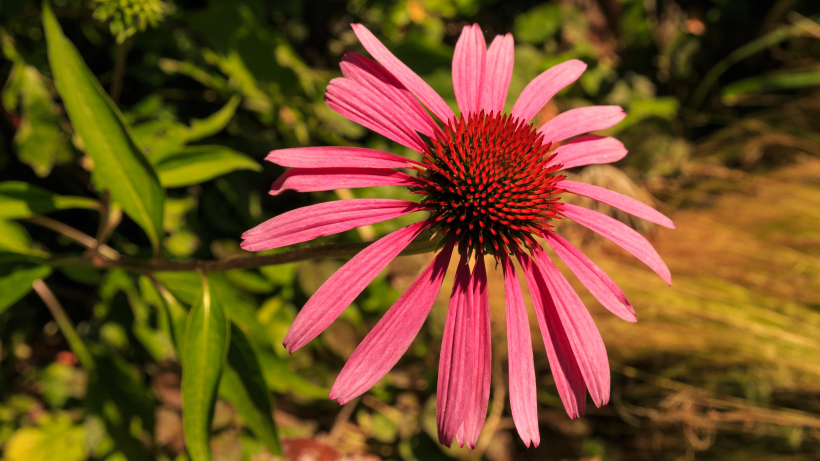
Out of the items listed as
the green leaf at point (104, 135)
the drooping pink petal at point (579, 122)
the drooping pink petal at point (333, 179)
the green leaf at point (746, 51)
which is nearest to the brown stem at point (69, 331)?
the green leaf at point (104, 135)

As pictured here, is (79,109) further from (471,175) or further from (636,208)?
(636,208)

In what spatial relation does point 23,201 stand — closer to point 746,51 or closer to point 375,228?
point 375,228

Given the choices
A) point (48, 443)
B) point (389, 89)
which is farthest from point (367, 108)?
point (48, 443)

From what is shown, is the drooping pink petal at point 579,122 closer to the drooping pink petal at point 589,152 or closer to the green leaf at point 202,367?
the drooping pink petal at point 589,152

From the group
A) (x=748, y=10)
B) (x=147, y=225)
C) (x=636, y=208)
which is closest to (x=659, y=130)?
(x=748, y=10)

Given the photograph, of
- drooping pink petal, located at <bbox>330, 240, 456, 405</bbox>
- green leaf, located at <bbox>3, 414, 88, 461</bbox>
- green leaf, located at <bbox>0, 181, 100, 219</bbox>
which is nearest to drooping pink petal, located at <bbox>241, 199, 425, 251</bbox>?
drooping pink petal, located at <bbox>330, 240, 456, 405</bbox>

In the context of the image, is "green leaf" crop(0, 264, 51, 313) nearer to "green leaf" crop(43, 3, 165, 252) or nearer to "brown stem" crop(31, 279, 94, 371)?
"green leaf" crop(43, 3, 165, 252)
